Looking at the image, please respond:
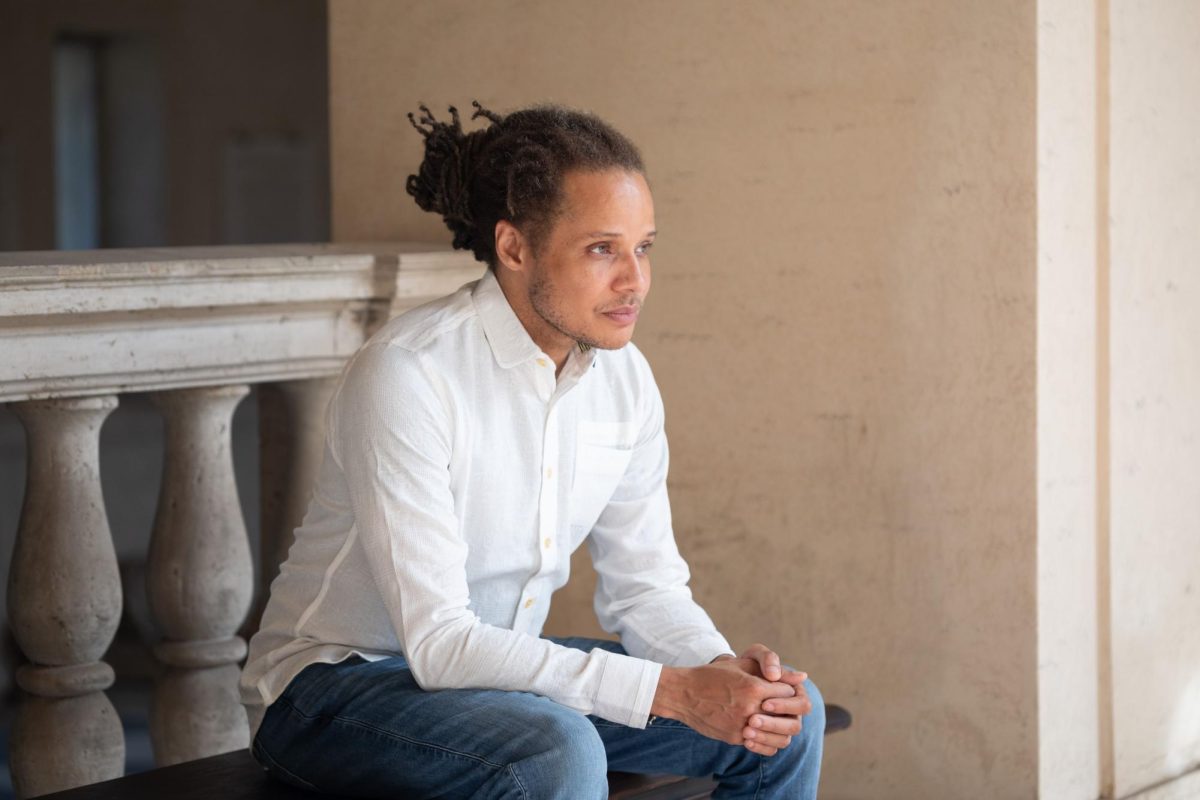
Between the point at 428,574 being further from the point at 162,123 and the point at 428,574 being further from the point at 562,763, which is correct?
the point at 162,123

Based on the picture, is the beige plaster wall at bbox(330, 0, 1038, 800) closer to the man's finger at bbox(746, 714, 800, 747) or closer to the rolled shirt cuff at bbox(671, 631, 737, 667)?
the rolled shirt cuff at bbox(671, 631, 737, 667)

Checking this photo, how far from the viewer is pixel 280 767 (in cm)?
229

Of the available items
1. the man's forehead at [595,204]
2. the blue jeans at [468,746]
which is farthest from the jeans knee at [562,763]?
the man's forehead at [595,204]

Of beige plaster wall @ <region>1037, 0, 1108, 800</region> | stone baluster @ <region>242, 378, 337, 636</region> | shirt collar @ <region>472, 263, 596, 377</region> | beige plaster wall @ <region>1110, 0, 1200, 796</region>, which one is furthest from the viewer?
stone baluster @ <region>242, 378, 337, 636</region>

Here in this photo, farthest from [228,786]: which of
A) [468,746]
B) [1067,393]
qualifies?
[1067,393]

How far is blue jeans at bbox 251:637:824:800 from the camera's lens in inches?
81.4

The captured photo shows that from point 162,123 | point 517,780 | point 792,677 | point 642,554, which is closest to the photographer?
point 517,780

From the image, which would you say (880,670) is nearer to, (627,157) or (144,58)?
(627,157)

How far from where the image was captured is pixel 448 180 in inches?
96.5

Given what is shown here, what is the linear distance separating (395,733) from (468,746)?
11 cm

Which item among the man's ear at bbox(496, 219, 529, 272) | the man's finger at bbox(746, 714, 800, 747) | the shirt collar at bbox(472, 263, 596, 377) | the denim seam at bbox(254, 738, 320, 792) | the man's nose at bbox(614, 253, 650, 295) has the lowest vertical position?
the denim seam at bbox(254, 738, 320, 792)

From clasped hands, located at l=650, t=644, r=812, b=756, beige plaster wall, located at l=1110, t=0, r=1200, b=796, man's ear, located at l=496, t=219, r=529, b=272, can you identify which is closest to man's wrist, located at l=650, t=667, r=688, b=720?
clasped hands, located at l=650, t=644, r=812, b=756

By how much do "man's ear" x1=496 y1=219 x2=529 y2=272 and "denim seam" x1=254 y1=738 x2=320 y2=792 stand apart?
29.7 inches

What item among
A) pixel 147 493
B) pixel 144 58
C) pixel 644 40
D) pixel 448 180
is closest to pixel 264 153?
pixel 144 58
